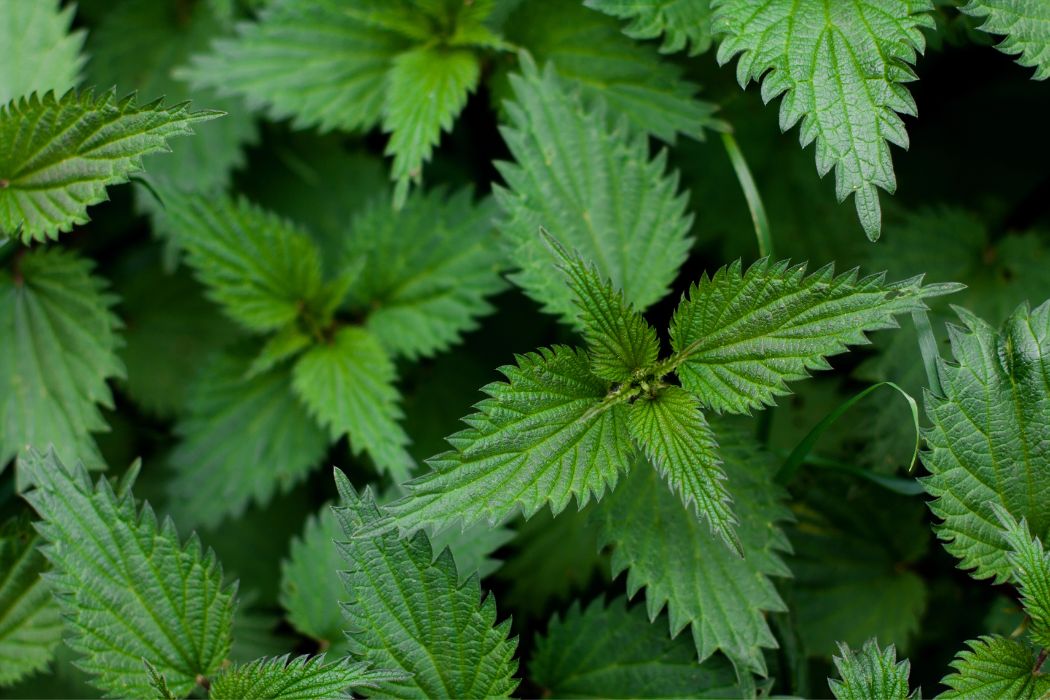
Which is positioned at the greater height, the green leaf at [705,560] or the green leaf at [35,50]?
the green leaf at [35,50]

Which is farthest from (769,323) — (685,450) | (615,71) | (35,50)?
(35,50)

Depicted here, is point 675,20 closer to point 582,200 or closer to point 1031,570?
point 582,200

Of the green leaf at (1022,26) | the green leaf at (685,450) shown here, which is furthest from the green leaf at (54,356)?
the green leaf at (1022,26)

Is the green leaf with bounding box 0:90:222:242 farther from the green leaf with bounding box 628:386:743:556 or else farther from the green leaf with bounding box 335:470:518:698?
the green leaf with bounding box 628:386:743:556

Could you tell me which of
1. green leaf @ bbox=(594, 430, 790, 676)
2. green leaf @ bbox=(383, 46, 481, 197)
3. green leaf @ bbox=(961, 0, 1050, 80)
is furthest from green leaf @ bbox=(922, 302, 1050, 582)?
green leaf @ bbox=(383, 46, 481, 197)

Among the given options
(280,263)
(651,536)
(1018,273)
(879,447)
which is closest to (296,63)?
(280,263)

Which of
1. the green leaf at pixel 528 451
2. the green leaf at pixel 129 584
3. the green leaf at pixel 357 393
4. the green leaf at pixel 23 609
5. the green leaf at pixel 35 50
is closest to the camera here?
the green leaf at pixel 528 451

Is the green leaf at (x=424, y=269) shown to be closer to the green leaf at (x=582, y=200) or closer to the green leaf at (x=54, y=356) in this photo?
the green leaf at (x=582, y=200)

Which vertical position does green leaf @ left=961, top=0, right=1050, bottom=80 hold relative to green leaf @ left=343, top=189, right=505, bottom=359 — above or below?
above
